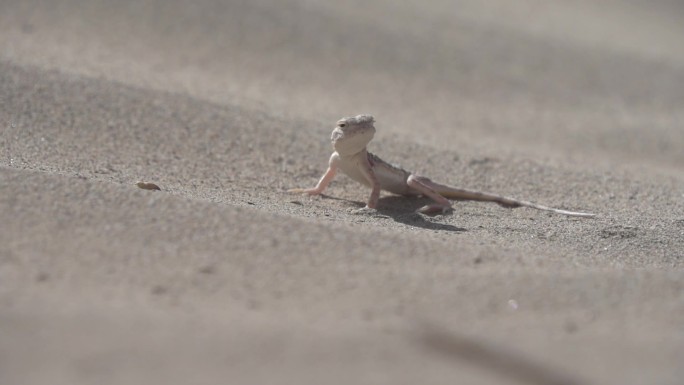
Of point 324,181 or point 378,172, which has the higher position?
point 378,172

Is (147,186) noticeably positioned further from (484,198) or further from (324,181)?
(484,198)

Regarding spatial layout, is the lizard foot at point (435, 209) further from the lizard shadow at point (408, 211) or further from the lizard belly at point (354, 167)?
the lizard belly at point (354, 167)

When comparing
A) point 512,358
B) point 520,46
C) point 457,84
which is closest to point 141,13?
point 457,84

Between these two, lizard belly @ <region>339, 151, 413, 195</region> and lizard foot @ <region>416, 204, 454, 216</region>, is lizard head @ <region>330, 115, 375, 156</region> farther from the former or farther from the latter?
lizard foot @ <region>416, 204, 454, 216</region>

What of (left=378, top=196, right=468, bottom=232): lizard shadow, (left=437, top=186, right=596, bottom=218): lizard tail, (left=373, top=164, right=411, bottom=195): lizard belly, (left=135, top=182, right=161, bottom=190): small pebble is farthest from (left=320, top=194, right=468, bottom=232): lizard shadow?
(left=135, top=182, right=161, bottom=190): small pebble

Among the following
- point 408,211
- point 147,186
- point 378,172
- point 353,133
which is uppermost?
point 353,133

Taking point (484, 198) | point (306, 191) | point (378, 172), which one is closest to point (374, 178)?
point (378, 172)
